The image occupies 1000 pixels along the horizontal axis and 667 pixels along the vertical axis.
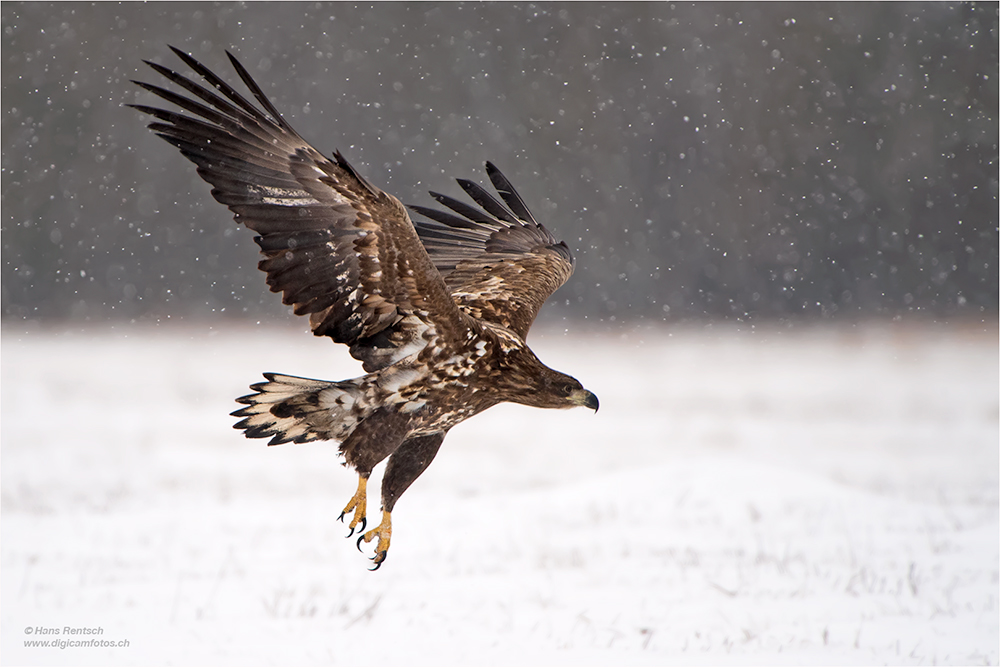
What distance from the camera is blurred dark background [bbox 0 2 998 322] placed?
77.2 ft

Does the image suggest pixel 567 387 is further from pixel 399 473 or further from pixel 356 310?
pixel 356 310

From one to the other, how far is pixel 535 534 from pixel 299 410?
13.3 ft

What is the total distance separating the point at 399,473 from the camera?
412cm

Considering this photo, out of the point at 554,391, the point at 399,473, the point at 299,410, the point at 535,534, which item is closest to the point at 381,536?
the point at 399,473

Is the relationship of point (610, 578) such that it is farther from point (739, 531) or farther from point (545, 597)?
point (739, 531)

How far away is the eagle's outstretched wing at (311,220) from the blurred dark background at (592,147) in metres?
18.9

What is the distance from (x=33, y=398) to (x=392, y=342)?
11488 millimetres

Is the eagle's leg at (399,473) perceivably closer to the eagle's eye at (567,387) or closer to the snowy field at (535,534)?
the eagle's eye at (567,387)

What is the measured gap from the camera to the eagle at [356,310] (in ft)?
12.9

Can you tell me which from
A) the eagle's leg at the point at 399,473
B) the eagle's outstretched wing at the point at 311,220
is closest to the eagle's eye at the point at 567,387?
the eagle's outstretched wing at the point at 311,220

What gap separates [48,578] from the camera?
6551 mm

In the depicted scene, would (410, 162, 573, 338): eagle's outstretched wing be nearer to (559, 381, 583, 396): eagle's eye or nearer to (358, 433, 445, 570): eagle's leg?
(358, 433, 445, 570): eagle's leg

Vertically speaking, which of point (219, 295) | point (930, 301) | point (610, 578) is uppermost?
point (930, 301)

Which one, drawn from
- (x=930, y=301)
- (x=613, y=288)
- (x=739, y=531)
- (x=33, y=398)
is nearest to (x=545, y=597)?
(x=739, y=531)
